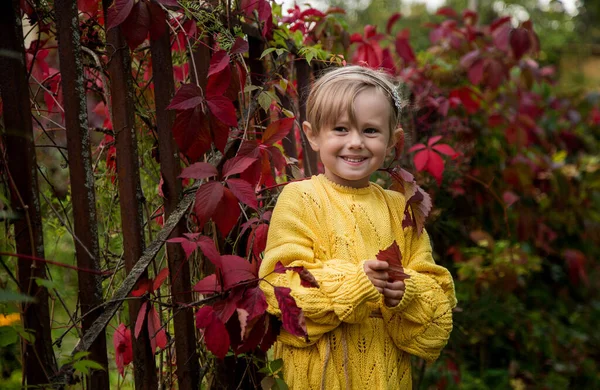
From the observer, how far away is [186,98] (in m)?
1.69

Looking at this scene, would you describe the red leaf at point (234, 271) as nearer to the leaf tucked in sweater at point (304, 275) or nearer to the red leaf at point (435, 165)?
the leaf tucked in sweater at point (304, 275)

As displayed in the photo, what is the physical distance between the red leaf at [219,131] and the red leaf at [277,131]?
0.49 feet

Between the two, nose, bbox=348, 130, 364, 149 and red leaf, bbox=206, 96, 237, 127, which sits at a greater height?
red leaf, bbox=206, 96, 237, 127

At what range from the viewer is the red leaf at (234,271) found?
5.53ft

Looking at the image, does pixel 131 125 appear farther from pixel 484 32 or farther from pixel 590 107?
pixel 590 107

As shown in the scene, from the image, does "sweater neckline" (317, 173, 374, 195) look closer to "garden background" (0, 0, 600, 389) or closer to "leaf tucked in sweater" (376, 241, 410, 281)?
"garden background" (0, 0, 600, 389)

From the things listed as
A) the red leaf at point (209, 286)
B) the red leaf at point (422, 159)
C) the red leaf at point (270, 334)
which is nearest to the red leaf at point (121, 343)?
the red leaf at point (209, 286)

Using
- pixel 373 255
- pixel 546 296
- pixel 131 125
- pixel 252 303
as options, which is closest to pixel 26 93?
pixel 131 125

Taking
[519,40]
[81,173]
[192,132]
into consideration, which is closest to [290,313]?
[192,132]

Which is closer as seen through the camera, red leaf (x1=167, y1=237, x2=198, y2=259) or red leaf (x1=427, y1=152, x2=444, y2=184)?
red leaf (x1=167, y1=237, x2=198, y2=259)

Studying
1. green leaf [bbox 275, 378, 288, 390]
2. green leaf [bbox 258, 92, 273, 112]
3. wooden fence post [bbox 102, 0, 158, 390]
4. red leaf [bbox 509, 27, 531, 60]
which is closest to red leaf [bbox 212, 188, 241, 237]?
wooden fence post [bbox 102, 0, 158, 390]

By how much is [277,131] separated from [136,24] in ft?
1.57

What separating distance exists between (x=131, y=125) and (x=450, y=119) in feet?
7.84

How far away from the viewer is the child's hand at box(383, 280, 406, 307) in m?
1.73
